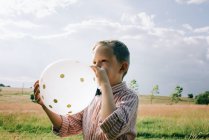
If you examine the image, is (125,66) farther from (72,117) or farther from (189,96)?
(189,96)

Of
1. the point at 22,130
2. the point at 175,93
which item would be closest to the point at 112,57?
the point at 22,130

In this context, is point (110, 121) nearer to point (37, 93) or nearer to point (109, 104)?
point (109, 104)

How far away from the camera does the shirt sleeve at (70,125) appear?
11.2 feet

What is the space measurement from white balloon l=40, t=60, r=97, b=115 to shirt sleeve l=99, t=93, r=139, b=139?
0.26m

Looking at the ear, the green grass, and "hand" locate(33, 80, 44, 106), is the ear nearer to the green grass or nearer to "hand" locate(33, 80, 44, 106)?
"hand" locate(33, 80, 44, 106)

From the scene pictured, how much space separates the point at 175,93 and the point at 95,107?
6009 centimetres

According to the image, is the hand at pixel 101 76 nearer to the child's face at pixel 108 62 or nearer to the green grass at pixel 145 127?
the child's face at pixel 108 62

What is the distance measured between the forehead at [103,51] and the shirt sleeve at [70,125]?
64cm

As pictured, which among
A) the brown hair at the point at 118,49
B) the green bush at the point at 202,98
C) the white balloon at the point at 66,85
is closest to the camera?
the white balloon at the point at 66,85

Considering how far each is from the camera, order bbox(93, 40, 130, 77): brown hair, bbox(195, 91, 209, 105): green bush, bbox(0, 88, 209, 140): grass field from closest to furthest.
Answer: bbox(93, 40, 130, 77): brown hair
bbox(0, 88, 209, 140): grass field
bbox(195, 91, 209, 105): green bush

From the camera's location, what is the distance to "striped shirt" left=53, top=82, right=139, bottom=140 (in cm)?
292

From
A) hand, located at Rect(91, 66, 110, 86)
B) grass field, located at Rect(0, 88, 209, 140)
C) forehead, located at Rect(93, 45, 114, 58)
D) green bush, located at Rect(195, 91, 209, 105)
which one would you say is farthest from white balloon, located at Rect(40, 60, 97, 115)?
green bush, located at Rect(195, 91, 209, 105)

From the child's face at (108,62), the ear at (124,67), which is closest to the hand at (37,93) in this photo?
the child's face at (108,62)

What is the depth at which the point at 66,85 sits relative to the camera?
303 cm
